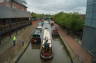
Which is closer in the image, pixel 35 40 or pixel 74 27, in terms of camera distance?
pixel 35 40

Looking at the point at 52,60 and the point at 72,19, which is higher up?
the point at 72,19

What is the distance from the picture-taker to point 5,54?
14.9m

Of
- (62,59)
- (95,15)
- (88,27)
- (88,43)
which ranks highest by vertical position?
(95,15)

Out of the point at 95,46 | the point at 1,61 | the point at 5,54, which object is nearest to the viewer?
the point at 1,61

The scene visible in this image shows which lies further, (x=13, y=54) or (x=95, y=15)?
(x=13, y=54)

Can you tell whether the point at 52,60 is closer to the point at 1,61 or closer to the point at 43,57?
the point at 43,57

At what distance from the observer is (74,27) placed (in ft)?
90.2

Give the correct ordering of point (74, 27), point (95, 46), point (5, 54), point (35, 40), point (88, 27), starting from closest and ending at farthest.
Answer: point (95, 46) < point (5, 54) < point (88, 27) < point (35, 40) < point (74, 27)

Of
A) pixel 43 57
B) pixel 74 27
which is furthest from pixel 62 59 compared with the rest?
pixel 74 27

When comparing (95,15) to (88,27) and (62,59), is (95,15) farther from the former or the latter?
(62,59)

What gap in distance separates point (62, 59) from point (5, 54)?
6659 mm

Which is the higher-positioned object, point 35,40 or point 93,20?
point 93,20

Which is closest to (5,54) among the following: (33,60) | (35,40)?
(33,60)

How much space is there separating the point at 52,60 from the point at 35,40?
26.9ft
